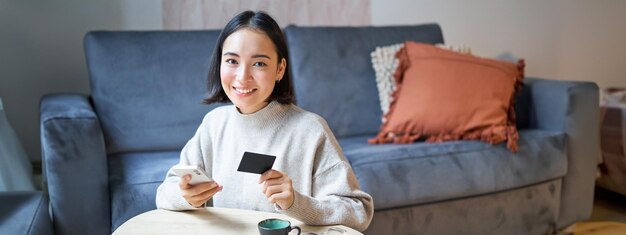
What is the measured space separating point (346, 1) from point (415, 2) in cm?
37

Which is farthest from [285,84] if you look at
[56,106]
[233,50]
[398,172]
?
[56,106]

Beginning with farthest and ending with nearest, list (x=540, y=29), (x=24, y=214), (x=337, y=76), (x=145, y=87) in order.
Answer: (x=540, y=29)
(x=337, y=76)
(x=145, y=87)
(x=24, y=214)

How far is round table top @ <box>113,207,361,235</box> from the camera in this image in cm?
→ 110

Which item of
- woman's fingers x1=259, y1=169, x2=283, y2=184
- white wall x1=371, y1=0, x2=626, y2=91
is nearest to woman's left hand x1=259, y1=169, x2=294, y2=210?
woman's fingers x1=259, y1=169, x2=283, y2=184

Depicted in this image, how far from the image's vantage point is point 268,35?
4.13 ft

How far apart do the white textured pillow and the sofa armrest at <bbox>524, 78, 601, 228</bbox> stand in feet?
1.75

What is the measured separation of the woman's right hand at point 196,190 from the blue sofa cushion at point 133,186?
67 cm

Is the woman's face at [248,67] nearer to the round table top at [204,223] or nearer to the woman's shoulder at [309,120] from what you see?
the woman's shoulder at [309,120]

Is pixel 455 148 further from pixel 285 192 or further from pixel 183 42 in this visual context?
pixel 285 192

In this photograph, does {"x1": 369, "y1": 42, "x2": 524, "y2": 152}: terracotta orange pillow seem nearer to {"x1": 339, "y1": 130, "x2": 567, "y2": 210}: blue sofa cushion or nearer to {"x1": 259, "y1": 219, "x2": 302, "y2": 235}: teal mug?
{"x1": 339, "y1": 130, "x2": 567, "y2": 210}: blue sofa cushion

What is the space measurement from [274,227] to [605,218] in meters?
2.02

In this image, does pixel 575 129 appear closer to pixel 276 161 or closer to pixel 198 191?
pixel 276 161

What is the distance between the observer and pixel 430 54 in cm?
241

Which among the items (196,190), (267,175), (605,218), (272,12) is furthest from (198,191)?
(605,218)
